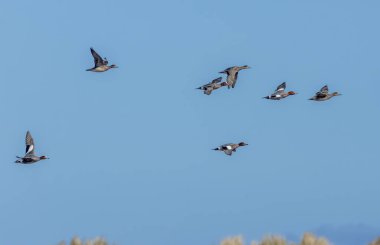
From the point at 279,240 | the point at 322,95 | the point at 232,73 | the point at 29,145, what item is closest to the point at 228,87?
the point at 232,73

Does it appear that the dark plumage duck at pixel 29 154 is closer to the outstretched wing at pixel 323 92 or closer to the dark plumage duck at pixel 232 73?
the dark plumage duck at pixel 232 73

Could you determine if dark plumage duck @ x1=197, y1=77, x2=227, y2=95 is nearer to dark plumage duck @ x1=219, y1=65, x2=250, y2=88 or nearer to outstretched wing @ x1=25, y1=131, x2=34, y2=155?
dark plumage duck @ x1=219, y1=65, x2=250, y2=88

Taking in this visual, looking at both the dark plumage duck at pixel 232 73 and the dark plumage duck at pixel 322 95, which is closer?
the dark plumage duck at pixel 232 73

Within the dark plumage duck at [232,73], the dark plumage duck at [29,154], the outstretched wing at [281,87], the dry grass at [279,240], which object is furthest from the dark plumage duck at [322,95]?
the dry grass at [279,240]

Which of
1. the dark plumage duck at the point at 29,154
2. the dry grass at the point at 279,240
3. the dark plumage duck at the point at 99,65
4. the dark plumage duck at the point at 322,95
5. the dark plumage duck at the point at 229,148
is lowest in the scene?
the dry grass at the point at 279,240

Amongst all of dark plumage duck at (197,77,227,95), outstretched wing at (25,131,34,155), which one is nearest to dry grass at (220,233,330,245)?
outstretched wing at (25,131,34,155)

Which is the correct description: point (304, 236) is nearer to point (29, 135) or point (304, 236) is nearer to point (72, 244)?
point (72, 244)

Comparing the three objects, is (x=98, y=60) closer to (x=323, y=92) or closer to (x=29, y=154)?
(x=29, y=154)

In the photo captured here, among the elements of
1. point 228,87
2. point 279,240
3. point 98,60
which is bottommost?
point 279,240

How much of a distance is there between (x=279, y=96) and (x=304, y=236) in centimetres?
3402

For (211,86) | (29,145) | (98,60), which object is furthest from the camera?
(211,86)

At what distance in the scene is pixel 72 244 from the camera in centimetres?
2152

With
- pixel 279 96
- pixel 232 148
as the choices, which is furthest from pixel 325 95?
pixel 232 148

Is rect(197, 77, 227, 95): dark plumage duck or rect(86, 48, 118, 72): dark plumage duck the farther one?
rect(197, 77, 227, 95): dark plumage duck
